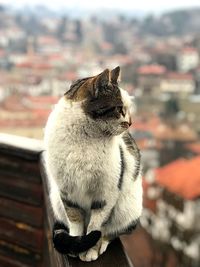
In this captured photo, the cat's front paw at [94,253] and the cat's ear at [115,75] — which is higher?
the cat's ear at [115,75]

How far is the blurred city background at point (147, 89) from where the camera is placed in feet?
27.4

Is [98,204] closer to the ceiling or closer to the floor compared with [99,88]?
closer to the floor

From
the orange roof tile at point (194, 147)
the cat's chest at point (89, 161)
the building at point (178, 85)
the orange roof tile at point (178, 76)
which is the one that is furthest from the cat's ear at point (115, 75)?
the orange roof tile at point (178, 76)

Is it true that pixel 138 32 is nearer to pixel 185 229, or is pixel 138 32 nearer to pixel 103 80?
pixel 185 229

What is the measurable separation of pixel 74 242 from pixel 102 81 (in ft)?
1.06

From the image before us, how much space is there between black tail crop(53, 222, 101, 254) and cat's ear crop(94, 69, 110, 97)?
11.2 inches

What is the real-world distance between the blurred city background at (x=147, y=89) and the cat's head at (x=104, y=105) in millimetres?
224

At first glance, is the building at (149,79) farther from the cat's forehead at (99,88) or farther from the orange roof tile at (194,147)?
the cat's forehead at (99,88)

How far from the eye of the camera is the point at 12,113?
779 inches

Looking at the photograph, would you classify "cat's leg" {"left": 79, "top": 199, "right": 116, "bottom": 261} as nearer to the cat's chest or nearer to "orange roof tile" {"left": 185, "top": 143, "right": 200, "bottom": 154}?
the cat's chest

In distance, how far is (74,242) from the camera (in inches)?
40.4

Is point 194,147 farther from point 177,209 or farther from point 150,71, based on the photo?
point 150,71

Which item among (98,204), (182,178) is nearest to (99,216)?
(98,204)

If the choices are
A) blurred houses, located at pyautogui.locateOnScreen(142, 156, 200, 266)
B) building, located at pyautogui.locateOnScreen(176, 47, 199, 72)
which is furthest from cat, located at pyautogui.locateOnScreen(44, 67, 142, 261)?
building, located at pyautogui.locateOnScreen(176, 47, 199, 72)
